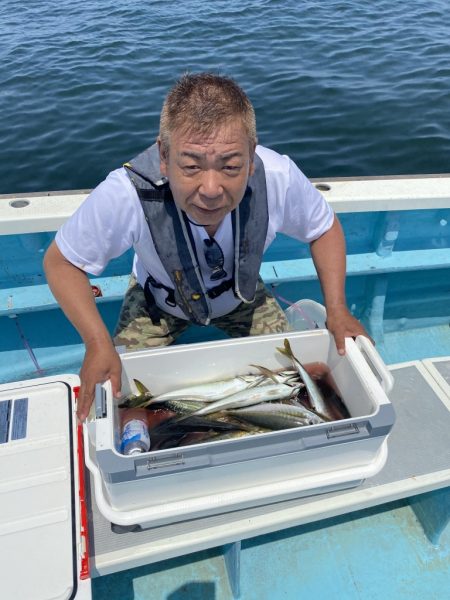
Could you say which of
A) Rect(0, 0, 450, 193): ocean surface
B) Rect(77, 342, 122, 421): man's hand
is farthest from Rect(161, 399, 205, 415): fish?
Rect(0, 0, 450, 193): ocean surface

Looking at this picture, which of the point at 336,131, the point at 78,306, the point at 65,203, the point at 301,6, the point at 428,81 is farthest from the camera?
the point at 301,6

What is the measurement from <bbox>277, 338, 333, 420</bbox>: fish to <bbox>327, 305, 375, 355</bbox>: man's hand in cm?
20

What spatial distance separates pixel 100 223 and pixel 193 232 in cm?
45

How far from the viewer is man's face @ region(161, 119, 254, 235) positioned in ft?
5.55

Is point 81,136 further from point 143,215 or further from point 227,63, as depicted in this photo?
point 143,215

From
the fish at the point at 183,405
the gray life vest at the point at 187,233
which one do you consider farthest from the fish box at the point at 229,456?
the gray life vest at the point at 187,233

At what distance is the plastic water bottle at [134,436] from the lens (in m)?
1.79

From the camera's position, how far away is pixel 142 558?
1814 millimetres

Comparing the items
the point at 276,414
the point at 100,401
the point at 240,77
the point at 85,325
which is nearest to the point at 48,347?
the point at 85,325

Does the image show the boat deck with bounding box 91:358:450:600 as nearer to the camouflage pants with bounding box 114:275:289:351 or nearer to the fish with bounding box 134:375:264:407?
the fish with bounding box 134:375:264:407

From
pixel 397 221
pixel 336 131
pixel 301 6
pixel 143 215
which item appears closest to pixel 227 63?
pixel 336 131

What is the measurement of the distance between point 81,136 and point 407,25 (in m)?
9.57

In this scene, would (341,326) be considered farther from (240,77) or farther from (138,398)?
(240,77)

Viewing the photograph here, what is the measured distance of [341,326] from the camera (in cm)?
218
